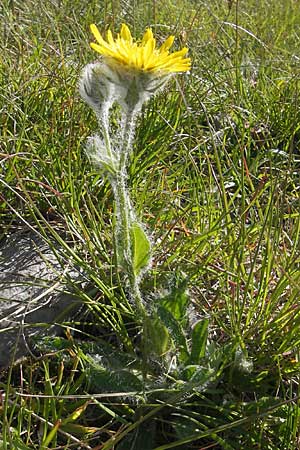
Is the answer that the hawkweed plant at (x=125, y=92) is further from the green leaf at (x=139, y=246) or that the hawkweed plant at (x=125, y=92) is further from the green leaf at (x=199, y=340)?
the green leaf at (x=199, y=340)

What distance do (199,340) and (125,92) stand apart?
484 mm

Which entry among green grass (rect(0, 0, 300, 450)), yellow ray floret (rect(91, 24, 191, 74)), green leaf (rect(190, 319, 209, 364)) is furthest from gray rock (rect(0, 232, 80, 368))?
yellow ray floret (rect(91, 24, 191, 74))

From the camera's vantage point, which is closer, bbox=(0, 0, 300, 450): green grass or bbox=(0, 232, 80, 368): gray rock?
bbox=(0, 0, 300, 450): green grass

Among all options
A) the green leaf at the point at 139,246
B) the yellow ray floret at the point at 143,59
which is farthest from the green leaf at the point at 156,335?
→ the yellow ray floret at the point at 143,59

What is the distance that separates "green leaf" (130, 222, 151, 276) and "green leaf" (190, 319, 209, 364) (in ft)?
0.53

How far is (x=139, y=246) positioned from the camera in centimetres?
118

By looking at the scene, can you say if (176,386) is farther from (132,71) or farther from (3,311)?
(132,71)

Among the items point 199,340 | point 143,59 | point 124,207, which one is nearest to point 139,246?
point 124,207

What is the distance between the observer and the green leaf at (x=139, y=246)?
1.17 meters

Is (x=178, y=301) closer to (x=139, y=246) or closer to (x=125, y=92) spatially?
(x=139, y=246)

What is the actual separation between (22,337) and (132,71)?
0.63 m

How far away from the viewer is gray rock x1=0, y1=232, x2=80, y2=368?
4.28 ft

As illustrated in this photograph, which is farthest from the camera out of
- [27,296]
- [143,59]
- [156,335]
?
[27,296]

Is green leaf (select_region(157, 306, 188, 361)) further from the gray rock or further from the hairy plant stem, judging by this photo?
the gray rock
